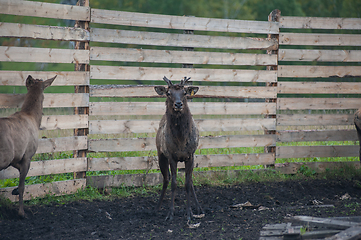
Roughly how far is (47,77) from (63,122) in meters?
0.83

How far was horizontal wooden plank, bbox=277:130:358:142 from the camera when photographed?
7574 millimetres

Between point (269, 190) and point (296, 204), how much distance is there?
31.2 inches

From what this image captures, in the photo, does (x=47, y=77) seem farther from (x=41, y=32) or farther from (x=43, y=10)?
(x=43, y=10)

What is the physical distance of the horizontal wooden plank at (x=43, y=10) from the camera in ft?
18.0

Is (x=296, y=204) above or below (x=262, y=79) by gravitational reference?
below

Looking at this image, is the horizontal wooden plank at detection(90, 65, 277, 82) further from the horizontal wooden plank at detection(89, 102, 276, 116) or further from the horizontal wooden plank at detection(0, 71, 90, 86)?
the horizontal wooden plank at detection(89, 102, 276, 116)

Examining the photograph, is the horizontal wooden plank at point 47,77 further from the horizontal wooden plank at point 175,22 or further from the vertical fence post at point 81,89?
the horizontal wooden plank at point 175,22

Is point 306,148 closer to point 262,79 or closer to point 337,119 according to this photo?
point 337,119

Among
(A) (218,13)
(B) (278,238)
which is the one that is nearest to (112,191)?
(B) (278,238)

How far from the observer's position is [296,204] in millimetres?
5852

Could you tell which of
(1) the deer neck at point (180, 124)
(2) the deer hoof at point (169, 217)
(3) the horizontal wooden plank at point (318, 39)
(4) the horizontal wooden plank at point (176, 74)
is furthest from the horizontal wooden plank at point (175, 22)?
(2) the deer hoof at point (169, 217)

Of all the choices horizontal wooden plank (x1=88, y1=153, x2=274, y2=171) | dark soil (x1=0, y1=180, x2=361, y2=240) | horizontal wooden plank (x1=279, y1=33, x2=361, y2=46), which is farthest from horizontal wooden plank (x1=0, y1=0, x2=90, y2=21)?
horizontal wooden plank (x1=279, y1=33, x2=361, y2=46)

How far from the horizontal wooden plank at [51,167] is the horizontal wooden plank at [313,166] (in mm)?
4219

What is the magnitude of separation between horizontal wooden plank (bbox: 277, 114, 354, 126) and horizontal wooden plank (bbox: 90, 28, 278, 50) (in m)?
1.60
